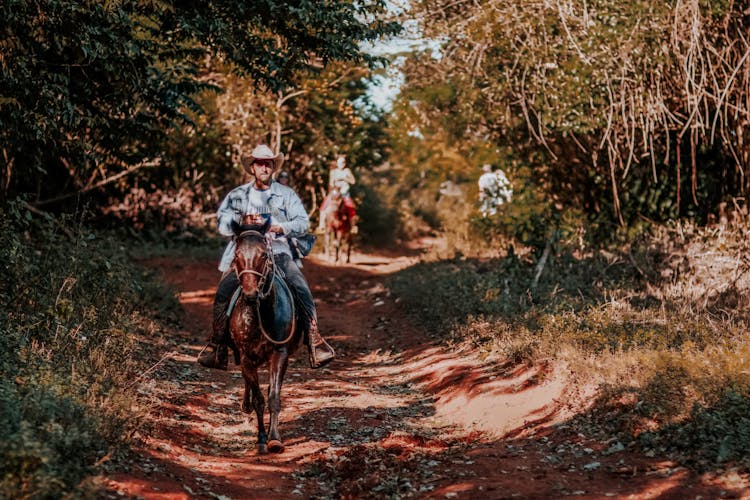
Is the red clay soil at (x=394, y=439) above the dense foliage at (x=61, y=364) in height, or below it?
below

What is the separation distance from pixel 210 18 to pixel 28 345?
5132 millimetres

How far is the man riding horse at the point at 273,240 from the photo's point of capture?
8.70 m

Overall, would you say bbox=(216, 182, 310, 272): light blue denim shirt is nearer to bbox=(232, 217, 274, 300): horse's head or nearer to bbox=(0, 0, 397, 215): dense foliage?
bbox=(232, 217, 274, 300): horse's head

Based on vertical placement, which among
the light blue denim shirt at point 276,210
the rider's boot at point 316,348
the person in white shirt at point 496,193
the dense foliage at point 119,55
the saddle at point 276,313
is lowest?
the rider's boot at point 316,348

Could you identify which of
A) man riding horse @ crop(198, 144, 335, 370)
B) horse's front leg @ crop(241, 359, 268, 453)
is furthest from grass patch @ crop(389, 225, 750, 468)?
horse's front leg @ crop(241, 359, 268, 453)

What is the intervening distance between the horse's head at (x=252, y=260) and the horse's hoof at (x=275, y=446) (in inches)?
59.2

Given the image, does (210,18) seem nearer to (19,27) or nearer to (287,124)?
(19,27)

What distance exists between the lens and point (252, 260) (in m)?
7.64

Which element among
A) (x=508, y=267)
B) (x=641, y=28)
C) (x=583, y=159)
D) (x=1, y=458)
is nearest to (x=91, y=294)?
(x=1, y=458)

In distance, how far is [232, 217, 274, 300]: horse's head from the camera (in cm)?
762

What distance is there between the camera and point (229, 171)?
28.7 metres

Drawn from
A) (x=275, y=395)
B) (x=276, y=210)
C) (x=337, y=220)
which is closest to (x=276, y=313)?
(x=275, y=395)

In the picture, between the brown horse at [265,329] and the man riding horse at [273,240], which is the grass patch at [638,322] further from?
the brown horse at [265,329]

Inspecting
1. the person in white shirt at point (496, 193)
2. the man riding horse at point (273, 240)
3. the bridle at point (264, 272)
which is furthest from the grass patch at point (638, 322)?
the bridle at point (264, 272)
